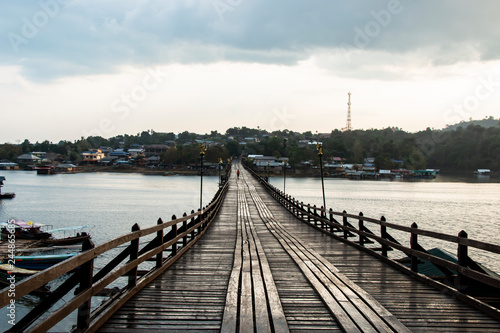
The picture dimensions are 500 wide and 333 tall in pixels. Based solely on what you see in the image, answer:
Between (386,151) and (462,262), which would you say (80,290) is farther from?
(386,151)

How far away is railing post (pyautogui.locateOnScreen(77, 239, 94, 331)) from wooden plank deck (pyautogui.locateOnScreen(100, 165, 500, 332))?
321 mm

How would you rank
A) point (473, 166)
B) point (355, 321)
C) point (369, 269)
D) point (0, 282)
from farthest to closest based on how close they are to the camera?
point (473, 166) → point (0, 282) → point (369, 269) → point (355, 321)

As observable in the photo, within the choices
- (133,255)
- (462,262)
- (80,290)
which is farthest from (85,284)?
(462,262)

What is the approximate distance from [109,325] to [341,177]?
14130cm

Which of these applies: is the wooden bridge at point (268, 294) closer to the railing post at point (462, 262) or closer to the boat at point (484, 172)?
the railing post at point (462, 262)

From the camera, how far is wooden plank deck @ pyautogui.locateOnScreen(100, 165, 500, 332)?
498 centimetres

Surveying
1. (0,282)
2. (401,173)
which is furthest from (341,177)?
(0,282)

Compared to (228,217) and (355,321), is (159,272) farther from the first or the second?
(228,217)

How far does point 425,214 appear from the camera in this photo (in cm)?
5009

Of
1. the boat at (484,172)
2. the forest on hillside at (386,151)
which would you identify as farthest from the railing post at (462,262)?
the boat at (484,172)

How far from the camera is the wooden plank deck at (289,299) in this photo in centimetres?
498

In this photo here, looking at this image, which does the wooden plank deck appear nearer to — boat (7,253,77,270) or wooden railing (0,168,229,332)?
wooden railing (0,168,229,332)

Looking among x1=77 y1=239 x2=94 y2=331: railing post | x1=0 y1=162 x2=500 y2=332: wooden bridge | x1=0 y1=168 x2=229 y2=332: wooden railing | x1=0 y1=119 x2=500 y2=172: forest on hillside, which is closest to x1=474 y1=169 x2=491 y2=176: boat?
x1=0 y1=119 x2=500 y2=172: forest on hillside

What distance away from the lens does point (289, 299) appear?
20.2 feet
